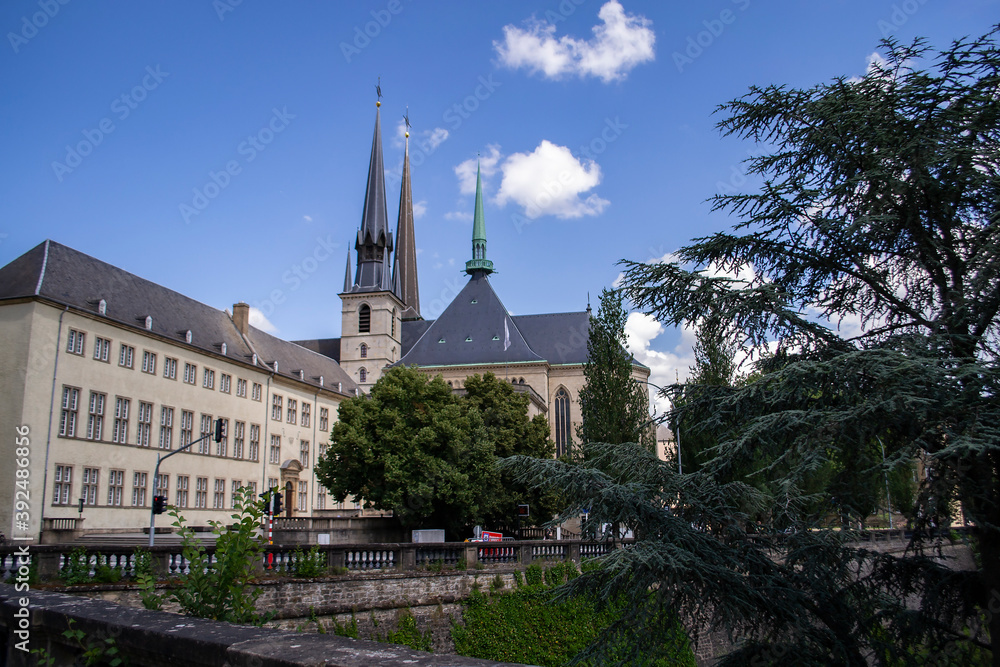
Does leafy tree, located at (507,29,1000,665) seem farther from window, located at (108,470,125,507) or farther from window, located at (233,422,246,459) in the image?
window, located at (233,422,246,459)

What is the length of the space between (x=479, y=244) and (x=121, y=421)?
46.9 meters

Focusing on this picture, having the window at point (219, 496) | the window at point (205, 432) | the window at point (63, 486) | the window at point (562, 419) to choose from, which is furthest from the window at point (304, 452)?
the window at point (562, 419)

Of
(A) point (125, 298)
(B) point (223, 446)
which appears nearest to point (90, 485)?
(B) point (223, 446)

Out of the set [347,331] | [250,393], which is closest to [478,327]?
[347,331]

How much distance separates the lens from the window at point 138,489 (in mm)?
37406

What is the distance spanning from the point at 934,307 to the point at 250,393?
46.2 metres

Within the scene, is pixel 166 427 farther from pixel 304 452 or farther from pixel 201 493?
pixel 304 452

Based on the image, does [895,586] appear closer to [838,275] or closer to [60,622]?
[838,275]

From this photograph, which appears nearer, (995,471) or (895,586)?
(995,471)

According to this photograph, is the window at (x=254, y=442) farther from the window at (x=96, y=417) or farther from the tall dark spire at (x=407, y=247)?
the tall dark spire at (x=407, y=247)

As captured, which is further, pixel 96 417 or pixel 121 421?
pixel 121 421

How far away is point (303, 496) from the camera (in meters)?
53.6

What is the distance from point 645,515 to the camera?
7812 mm

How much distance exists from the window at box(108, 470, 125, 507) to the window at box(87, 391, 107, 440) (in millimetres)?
2121
